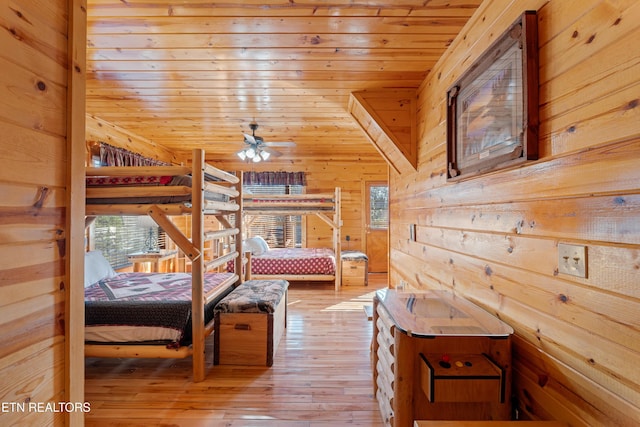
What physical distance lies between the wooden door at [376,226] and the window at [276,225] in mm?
1458

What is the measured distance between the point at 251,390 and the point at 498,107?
2.30 meters

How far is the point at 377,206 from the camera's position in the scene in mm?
6258

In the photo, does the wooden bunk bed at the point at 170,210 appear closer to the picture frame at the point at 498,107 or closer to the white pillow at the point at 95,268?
the white pillow at the point at 95,268

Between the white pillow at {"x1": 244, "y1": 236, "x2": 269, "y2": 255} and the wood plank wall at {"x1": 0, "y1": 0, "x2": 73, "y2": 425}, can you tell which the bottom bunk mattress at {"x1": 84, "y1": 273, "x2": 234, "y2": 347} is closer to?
the wood plank wall at {"x1": 0, "y1": 0, "x2": 73, "y2": 425}

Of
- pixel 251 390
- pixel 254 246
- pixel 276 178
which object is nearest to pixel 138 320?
pixel 251 390

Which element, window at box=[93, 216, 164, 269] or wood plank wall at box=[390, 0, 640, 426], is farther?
window at box=[93, 216, 164, 269]

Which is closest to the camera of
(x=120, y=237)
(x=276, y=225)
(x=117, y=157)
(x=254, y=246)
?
(x=117, y=157)

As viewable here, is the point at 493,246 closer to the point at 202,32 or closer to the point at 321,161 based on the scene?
the point at 202,32

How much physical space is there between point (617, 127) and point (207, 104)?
128 inches

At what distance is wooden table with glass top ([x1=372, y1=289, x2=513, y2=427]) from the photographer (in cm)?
117

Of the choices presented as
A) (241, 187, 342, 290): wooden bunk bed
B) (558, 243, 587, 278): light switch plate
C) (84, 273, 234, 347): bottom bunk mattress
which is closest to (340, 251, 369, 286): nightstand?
(241, 187, 342, 290): wooden bunk bed

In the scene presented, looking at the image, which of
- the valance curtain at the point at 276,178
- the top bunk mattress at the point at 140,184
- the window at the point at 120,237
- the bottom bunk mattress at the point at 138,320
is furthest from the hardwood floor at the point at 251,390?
the valance curtain at the point at 276,178

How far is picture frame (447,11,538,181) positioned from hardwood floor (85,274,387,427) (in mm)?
1645

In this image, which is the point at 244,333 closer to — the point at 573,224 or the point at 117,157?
the point at 573,224
